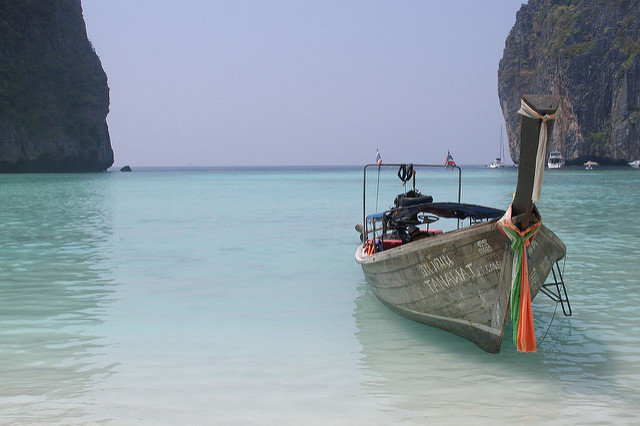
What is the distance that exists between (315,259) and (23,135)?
79986mm

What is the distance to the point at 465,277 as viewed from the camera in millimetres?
7473

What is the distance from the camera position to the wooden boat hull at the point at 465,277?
7223 millimetres

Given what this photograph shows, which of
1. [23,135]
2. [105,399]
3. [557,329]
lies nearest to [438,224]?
[557,329]

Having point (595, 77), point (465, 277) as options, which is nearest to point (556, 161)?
point (595, 77)

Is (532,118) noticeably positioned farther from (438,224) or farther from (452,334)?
(438,224)

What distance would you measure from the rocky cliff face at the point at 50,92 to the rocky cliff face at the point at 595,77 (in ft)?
243

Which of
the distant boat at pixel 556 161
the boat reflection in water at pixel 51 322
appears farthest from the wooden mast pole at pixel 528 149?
the distant boat at pixel 556 161

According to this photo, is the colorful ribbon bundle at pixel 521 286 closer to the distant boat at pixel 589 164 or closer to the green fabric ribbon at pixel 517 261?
the green fabric ribbon at pixel 517 261

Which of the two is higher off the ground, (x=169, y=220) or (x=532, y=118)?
(x=532, y=118)

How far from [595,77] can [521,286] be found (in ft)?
369

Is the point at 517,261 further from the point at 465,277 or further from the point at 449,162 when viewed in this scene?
the point at 449,162

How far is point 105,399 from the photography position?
6496mm

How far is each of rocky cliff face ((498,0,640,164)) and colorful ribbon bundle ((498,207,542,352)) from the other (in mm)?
103811

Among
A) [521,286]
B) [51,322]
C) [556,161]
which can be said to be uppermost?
[556,161]
